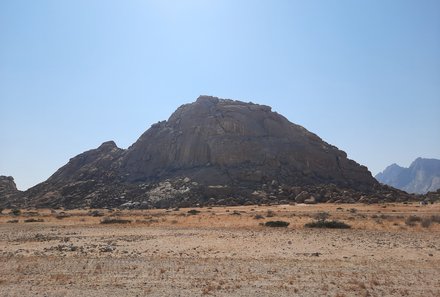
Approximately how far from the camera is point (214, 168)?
91.8m

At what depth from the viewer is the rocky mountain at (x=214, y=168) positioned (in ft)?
264

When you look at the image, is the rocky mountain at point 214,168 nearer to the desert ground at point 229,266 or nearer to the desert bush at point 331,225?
the desert bush at point 331,225

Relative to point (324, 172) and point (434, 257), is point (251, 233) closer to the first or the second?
point (434, 257)

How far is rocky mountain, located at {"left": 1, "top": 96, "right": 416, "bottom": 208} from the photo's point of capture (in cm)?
8044

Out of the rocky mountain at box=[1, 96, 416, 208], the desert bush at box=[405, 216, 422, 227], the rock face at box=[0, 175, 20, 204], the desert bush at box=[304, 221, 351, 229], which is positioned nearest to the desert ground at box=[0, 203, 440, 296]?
the desert bush at box=[304, 221, 351, 229]

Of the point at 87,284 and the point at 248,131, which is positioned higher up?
the point at 248,131

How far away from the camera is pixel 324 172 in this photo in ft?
306

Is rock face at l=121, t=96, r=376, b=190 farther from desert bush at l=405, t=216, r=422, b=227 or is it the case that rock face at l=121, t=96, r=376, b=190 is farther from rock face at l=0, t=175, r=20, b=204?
desert bush at l=405, t=216, r=422, b=227

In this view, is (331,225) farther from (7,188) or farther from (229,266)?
(7,188)

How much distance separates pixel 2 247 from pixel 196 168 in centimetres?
7108

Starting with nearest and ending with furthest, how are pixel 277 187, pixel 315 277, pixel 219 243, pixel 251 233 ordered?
1. pixel 315 277
2. pixel 219 243
3. pixel 251 233
4. pixel 277 187

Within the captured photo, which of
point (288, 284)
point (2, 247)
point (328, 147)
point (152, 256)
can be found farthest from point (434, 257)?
point (328, 147)

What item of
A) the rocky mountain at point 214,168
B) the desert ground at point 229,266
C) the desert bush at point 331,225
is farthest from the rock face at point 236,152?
the desert ground at point 229,266

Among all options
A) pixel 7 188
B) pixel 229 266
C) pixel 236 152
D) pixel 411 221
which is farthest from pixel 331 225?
pixel 7 188
